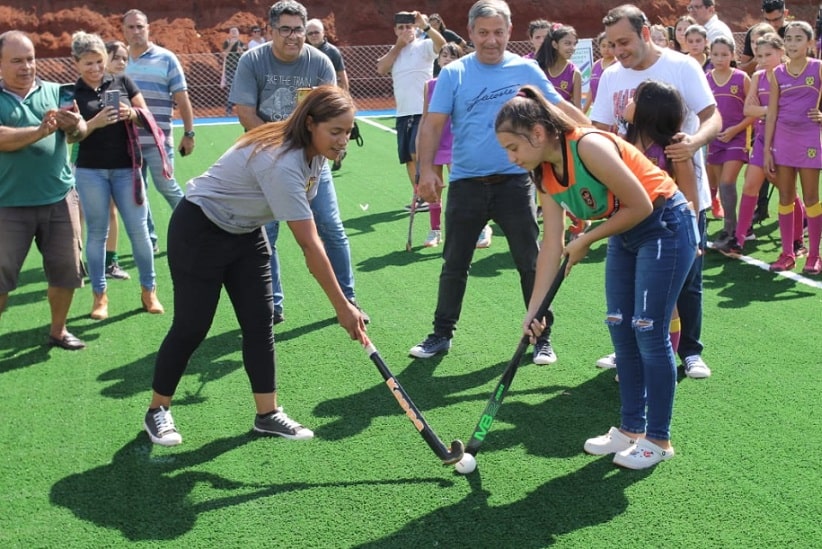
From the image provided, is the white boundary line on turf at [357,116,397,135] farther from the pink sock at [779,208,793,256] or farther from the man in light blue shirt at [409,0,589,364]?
the man in light blue shirt at [409,0,589,364]

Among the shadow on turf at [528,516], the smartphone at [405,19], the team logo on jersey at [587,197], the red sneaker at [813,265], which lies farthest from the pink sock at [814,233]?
the smartphone at [405,19]

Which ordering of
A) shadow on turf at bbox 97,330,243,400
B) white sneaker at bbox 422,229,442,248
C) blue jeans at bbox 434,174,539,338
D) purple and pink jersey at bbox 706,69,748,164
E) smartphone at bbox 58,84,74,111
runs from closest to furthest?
shadow on turf at bbox 97,330,243,400 → blue jeans at bbox 434,174,539,338 → smartphone at bbox 58,84,74,111 → purple and pink jersey at bbox 706,69,748,164 → white sneaker at bbox 422,229,442,248

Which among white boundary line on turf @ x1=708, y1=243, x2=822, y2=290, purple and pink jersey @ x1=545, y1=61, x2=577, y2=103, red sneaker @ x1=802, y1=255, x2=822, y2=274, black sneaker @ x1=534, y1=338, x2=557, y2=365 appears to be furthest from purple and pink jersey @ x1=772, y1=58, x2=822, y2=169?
black sneaker @ x1=534, y1=338, x2=557, y2=365

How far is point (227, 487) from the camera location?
404cm

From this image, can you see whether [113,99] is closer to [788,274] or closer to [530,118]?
[530,118]

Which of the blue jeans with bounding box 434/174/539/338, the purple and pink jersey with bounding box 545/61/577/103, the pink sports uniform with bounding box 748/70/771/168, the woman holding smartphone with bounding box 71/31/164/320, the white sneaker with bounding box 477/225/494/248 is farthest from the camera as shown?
the purple and pink jersey with bounding box 545/61/577/103

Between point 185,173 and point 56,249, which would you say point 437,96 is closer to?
point 56,249

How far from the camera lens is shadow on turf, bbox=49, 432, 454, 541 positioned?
12.3 feet

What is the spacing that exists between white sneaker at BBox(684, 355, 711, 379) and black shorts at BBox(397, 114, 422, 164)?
506cm

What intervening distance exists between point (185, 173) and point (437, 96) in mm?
8738

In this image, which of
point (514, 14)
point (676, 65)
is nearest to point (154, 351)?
point (676, 65)

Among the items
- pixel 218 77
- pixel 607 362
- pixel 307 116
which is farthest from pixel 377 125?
pixel 307 116

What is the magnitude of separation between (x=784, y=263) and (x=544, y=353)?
2.83 meters

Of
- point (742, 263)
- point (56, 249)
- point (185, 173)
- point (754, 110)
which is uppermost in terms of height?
point (754, 110)
